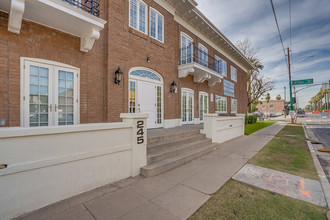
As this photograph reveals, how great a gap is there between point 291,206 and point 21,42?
726 cm

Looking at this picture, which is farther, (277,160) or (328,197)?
(277,160)

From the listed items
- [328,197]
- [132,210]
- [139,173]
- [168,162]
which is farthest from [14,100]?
[328,197]

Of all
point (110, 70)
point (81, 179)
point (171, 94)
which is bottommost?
point (81, 179)

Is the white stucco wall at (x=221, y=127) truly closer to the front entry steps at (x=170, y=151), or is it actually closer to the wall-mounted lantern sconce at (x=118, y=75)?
the front entry steps at (x=170, y=151)

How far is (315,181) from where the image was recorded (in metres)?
3.47

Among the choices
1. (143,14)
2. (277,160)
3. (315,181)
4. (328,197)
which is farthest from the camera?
(143,14)

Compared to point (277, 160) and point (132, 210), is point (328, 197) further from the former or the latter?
point (132, 210)

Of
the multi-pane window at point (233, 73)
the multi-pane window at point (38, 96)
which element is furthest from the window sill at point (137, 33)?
the multi-pane window at point (233, 73)

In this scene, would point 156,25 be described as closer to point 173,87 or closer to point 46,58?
point 173,87

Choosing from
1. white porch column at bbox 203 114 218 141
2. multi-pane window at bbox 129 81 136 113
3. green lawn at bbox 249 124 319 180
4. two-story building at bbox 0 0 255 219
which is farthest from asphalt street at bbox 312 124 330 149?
multi-pane window at bbox 129 81 136 113

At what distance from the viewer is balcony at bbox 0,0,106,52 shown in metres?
3.58

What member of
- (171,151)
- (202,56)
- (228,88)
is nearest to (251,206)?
(171,151)

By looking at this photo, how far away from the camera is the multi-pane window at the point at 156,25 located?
7360 millimetres

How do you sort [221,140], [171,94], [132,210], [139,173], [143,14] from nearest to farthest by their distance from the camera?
[132,210], [139,173], [143,14], [221,140], [171,94]
